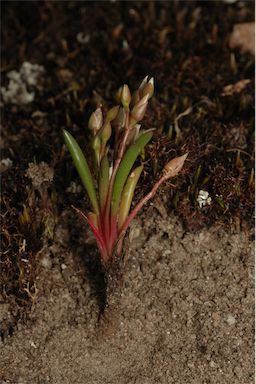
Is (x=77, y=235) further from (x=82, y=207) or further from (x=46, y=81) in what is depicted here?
(x=46, y=81)

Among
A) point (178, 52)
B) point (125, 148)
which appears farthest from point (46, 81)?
point (125, 148)

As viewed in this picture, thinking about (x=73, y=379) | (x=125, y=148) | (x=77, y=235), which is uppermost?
(x=125, y=148)

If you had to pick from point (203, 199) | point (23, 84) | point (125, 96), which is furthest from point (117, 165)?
point (23, 84)

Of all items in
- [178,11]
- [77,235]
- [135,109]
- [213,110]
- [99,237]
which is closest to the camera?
[135,109]

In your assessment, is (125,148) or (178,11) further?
(178,11)

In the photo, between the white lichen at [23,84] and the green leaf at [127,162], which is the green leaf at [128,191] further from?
the white lichen at [23,84]

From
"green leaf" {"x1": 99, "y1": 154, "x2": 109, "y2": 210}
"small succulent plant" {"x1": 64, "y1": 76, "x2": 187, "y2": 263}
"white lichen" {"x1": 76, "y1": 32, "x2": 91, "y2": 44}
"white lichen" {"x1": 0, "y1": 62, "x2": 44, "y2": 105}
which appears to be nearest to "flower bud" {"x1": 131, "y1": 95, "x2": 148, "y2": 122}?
"small succulent plant" {"x1": 64, "y1": 76, "x2": 187, "y2": 263}

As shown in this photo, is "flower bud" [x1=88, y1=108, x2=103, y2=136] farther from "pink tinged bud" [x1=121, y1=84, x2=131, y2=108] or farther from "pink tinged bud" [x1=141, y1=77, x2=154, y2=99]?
"pink tinged bud" [x1=141, y1=77, x2=154, y2=99]
